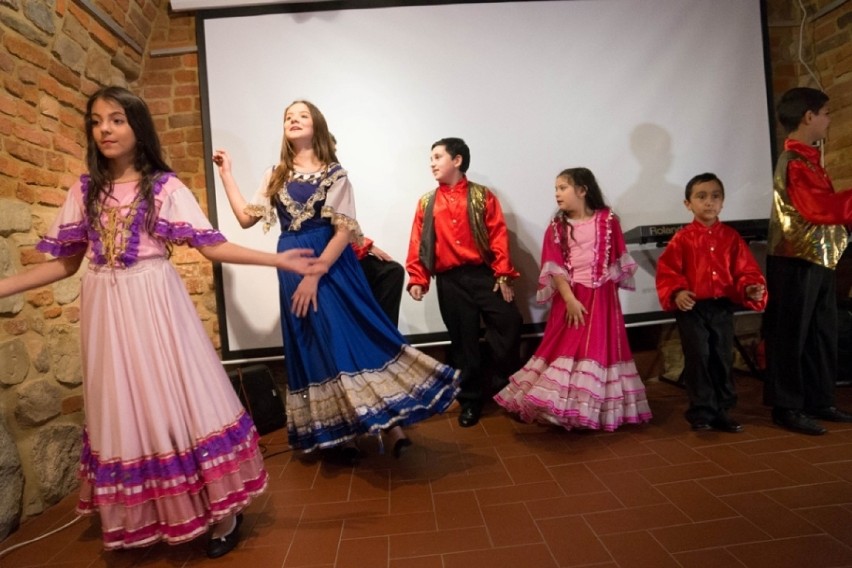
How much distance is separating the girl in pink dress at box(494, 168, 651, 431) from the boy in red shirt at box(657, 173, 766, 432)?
24cm

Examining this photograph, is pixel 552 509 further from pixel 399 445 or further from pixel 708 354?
pixel 708 354

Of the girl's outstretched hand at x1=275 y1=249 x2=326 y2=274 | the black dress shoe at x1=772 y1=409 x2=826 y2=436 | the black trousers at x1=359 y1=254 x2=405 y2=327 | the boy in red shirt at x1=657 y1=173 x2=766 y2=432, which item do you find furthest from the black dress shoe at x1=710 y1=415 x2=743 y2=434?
the girl's outstretched hand at x1=275 y1=249 x2=326 y2=274

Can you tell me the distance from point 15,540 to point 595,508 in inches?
90.7

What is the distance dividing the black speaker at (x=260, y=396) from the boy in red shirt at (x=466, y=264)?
113cm

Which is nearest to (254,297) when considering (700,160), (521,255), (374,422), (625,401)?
(374,422)

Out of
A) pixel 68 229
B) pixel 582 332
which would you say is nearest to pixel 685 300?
pixel 582 332

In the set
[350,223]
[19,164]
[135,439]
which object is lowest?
[135,439]

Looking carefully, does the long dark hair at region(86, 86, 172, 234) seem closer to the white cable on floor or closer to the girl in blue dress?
the girl in blue dress

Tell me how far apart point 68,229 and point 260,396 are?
1.66 m

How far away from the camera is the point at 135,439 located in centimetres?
161

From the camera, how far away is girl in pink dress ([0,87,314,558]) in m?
1.61

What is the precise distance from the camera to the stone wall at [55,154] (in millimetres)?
2125

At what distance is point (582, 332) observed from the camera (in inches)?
104

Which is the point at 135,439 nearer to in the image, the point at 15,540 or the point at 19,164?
the point at 15,540
